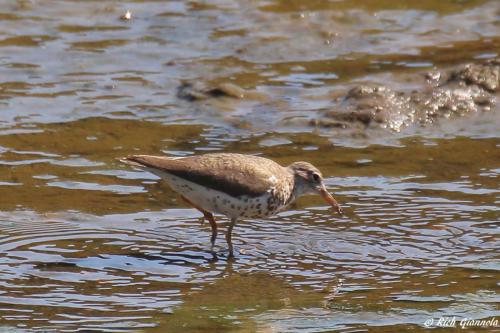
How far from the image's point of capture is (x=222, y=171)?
988 centimetres

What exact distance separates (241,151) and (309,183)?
191cm

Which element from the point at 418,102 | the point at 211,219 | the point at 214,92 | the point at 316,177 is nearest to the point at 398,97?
the point at 418,102

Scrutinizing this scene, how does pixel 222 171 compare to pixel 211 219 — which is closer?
pixel 222 171

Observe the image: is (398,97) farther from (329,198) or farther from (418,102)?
(329,198)

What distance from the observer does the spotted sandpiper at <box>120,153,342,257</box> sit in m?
9.74

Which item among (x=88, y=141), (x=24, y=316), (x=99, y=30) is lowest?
(x=24, y=316)

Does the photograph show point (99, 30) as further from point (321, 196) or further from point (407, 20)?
point (321, 196)

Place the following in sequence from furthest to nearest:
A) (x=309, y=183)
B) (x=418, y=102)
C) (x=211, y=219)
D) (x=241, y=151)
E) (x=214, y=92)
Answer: (x=214, y=92) < (x=418, y=102) < (x=241, y=151) < (x=309, y=183) < (x=211, y=219)

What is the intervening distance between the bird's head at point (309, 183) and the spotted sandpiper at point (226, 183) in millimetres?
190

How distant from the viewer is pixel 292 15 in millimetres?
16219

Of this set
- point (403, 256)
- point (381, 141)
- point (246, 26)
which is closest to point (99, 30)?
point (246, 26)

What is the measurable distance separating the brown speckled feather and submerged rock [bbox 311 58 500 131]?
2953mm

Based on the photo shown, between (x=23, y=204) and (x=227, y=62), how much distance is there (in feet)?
16.0

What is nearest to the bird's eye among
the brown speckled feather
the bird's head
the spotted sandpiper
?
the bird's head
